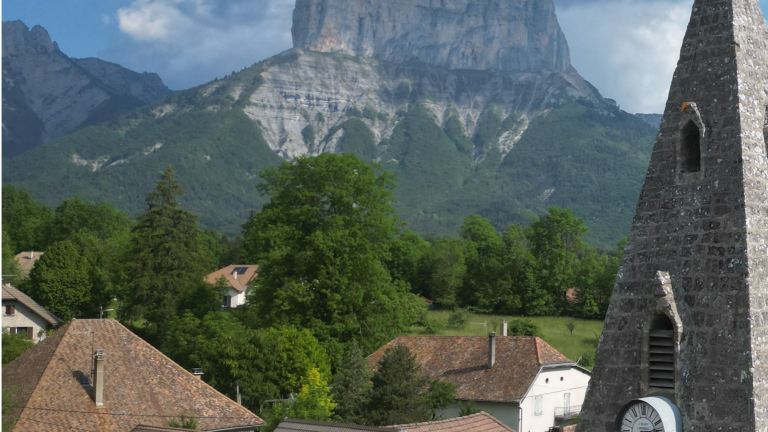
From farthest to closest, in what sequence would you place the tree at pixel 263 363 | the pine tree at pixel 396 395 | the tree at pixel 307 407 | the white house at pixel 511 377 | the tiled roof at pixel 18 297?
the white house at pixel 511 377 < the tree at pixel 263 363 < the pine tree at pixel 396 395 < the tree at pixel 307 407 < the tiled roof at pixel 18 297

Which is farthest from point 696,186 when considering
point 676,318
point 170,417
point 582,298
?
point 582,298

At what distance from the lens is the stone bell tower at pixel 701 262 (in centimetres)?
984

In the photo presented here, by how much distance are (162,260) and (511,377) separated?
29.8m

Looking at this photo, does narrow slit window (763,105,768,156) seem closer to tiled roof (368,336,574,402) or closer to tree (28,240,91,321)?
tiled roof (368,336,574,402)

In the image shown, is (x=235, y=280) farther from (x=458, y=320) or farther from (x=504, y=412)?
(x=504, y=412)

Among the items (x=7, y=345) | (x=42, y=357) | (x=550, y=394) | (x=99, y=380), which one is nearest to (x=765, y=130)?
(x=7, y=345)

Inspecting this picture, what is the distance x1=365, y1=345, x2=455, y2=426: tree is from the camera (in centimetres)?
3000

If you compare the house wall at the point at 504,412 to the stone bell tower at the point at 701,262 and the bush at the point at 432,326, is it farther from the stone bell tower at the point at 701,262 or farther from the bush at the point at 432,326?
the stone bell tower at the point at 701,262

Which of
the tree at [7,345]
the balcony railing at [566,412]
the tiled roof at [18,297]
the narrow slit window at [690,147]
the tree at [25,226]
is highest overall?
the tree at [25,226]

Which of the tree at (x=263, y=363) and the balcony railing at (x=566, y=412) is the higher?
the tree at (x=263, y=363)

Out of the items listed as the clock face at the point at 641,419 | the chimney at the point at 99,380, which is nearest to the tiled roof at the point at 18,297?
the chimney at the point at 99,380

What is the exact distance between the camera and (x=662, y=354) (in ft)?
33.9

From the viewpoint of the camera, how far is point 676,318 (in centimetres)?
1012

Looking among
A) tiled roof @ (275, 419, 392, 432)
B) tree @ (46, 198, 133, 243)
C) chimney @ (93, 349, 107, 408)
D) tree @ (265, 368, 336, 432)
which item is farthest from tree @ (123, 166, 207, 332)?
tiled roof @ (275, 419, 392, 432)
